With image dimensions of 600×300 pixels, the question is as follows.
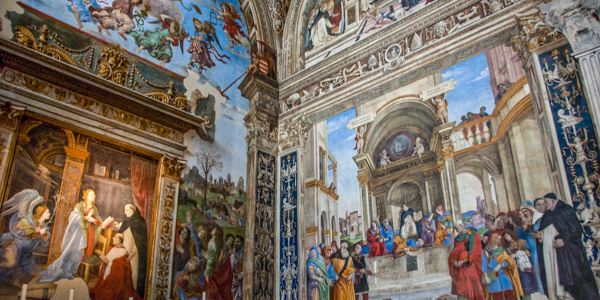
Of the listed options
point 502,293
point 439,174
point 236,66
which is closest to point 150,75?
point 236,66

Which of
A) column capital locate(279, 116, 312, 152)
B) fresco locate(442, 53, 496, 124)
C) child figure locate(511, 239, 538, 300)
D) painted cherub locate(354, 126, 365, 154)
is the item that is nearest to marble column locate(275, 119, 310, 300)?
column capital locate(279, 116, 312, 152)

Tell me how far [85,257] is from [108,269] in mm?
391

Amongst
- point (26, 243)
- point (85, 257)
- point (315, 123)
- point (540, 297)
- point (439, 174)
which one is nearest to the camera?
point (540, 297)

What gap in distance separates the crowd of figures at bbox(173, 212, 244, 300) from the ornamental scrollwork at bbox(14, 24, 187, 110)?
7.49 feet

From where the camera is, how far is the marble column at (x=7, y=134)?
6773 millimetres

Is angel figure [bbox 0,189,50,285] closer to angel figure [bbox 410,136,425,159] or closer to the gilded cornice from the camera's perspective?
the gilded cornice

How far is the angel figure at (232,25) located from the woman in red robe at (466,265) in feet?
20.7

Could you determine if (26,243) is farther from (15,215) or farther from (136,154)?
(136,154)

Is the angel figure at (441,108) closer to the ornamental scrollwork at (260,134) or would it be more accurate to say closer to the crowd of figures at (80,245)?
the ornamental scrollwork at (260,134)

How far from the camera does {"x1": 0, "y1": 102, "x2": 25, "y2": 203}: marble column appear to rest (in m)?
6.77

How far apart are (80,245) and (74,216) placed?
17.5 inches

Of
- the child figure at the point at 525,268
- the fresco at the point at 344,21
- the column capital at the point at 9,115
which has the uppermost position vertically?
the fresco at the point at 344,21

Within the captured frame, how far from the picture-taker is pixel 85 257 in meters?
7.25

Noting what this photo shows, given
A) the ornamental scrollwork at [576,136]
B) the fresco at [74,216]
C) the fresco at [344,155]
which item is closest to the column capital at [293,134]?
the fresco at [344,155]
